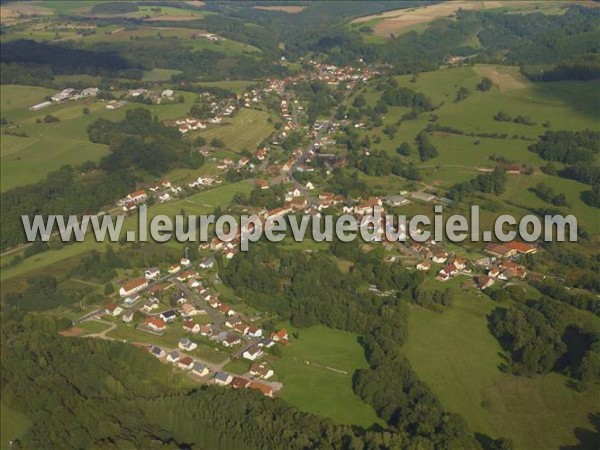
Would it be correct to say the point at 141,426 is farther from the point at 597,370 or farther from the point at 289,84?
the point at 289,84

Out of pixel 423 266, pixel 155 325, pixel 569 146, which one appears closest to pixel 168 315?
pixel 155 325

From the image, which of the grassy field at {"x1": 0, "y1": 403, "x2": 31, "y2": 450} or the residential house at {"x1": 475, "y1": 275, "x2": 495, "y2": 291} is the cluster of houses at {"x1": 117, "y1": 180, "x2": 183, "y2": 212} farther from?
the residential house at {"x1": 475, "y1": 275, "x2": 495, "y2": 291}

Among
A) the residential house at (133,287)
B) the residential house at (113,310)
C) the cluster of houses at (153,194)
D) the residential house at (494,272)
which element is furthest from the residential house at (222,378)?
the cluster of houses at (153,194)

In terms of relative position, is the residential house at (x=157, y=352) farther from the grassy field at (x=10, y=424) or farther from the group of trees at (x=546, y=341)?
the group of trees at (x=546, y=341)

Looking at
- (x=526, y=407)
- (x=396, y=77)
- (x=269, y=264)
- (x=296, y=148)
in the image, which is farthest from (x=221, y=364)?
(x=396, y=77)

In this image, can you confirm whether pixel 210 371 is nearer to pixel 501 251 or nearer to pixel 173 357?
pixel 173 357
